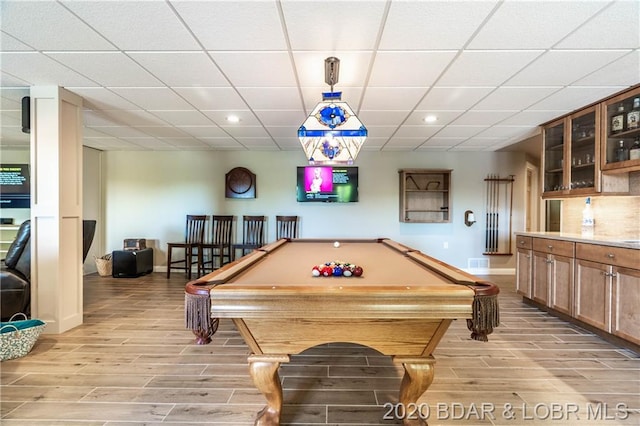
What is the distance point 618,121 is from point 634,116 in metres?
0.15

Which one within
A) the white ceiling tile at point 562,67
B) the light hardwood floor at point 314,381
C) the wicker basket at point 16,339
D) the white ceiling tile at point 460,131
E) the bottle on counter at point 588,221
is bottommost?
the light hardwood floor at point 314,381

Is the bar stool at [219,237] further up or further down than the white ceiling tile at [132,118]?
further down

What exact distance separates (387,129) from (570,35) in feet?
7.70

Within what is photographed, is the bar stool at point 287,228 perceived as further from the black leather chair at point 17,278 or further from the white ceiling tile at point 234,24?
the white ceiling tile at point 234,24

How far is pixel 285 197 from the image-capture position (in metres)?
5.75

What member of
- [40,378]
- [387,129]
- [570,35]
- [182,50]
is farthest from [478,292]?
[387,129]

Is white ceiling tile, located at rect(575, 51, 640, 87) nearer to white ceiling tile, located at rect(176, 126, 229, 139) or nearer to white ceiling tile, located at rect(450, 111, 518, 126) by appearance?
white ceiling tile, located at rect(450, 111, 518, 126)

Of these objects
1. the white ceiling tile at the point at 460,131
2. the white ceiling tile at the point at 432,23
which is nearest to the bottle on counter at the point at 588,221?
the white ceiling tile at the point at 460,131

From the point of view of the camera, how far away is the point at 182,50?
214cm

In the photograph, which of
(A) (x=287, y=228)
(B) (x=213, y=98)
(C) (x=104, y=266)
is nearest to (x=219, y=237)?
(A) (x=287, y=228)

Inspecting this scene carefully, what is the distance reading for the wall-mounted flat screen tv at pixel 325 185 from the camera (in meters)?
5.59

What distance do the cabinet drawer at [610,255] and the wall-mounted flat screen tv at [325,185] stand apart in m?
3.35

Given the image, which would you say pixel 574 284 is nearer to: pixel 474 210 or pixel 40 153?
pixel 474 210

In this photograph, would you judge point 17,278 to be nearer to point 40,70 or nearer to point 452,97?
point 40,70
